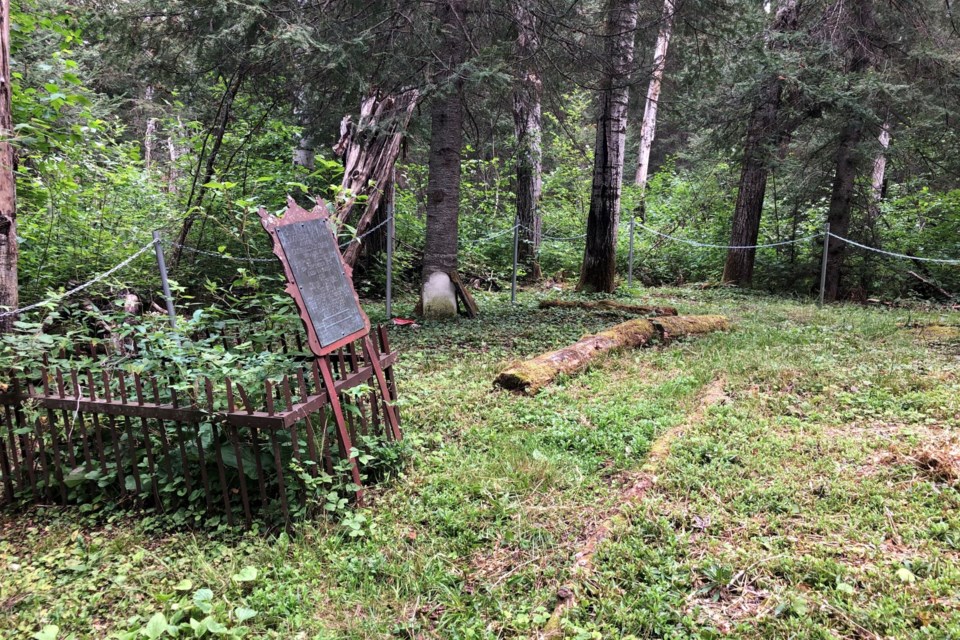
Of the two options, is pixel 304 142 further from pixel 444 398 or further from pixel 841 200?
pixel 841 200

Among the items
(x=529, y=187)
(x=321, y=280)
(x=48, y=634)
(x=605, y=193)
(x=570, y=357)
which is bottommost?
(x=48, y=634)

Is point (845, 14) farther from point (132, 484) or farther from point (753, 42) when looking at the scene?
point (132, 484)

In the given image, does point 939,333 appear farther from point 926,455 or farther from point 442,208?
point 442,208

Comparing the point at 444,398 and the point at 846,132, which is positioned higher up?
the point at 846,132

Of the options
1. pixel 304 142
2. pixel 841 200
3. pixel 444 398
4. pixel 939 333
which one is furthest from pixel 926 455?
pixel 304 142

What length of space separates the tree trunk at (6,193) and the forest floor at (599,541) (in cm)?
154

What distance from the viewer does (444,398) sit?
4590 millimetres

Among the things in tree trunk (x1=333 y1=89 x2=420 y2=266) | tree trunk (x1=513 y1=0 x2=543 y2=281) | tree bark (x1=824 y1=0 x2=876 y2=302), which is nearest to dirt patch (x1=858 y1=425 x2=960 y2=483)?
tree trunk (x1=333 y1=89 x2=420 y2=266)

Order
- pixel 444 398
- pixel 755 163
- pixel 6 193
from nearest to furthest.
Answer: pixel 6 193 < pixel 444 398 < pixel 755 163

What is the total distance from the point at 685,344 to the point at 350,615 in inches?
196

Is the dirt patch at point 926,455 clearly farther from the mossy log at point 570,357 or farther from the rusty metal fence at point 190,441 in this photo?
the rusty metal fence at point 190,441

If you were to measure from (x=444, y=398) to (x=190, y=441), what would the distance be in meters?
1.95

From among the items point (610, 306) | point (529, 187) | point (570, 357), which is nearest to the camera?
point (570, 357)

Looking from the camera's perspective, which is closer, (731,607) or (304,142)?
(731,607)
